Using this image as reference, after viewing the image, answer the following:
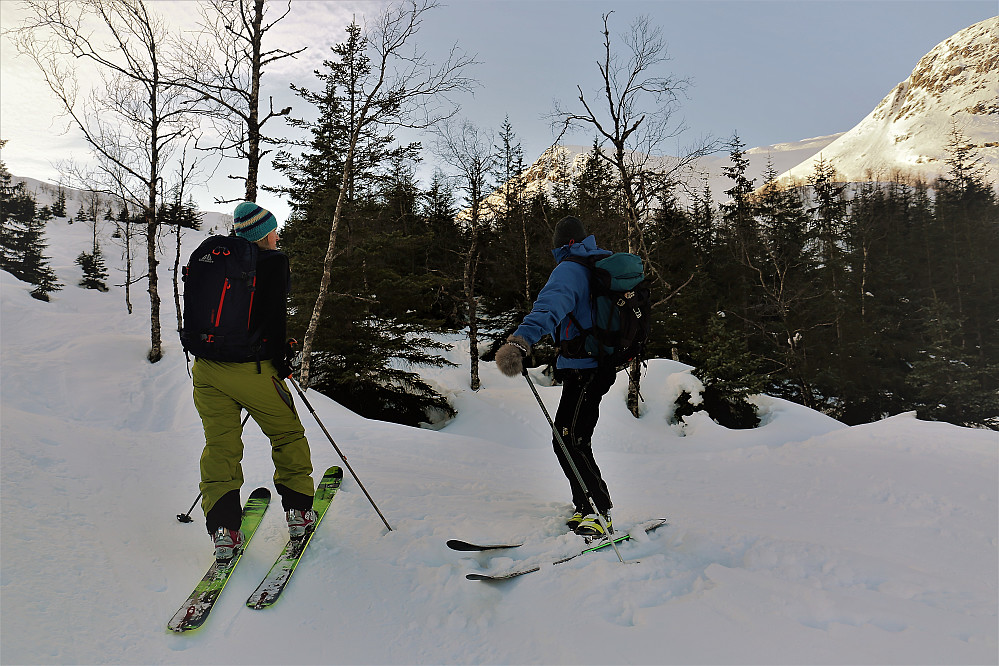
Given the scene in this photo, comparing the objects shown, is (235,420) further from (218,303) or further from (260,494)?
(260,494)

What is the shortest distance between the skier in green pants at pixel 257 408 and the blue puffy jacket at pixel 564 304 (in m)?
1.63

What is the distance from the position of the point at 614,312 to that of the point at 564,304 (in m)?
0.46

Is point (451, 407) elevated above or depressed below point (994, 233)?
below

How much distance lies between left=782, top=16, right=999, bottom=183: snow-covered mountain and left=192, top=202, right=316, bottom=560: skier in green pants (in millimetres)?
100381

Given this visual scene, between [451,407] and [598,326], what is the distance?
36.1 ft

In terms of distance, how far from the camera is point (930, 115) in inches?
4286

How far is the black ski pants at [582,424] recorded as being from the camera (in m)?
3.38

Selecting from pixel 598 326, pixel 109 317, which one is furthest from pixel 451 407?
pixel 109 317

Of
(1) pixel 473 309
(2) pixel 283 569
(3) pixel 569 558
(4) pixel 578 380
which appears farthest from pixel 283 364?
(1) pixel 473 309

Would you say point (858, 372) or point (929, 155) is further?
point (929, 155)

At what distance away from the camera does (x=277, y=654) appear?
6.75ft

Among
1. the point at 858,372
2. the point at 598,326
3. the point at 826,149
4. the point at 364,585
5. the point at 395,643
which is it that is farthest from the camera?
the point at 826,149

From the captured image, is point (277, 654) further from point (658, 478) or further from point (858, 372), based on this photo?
point (858, 372)

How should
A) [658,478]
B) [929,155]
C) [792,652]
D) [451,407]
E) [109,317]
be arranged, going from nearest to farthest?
[792,652]
[658,478]
[451,407]
[109,317]
[929,155]
